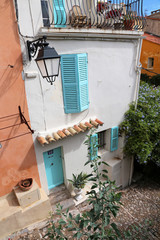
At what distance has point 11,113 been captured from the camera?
16.3 feet

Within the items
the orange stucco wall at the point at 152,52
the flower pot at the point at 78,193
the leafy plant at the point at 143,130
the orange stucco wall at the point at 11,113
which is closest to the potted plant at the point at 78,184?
the flower pot at the point at 78,193

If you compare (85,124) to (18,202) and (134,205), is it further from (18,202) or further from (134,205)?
(134,205)

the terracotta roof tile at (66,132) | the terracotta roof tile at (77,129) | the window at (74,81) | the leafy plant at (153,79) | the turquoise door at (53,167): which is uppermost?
the window at (74,81)

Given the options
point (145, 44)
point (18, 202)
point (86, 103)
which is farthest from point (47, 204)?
point (145, 44)

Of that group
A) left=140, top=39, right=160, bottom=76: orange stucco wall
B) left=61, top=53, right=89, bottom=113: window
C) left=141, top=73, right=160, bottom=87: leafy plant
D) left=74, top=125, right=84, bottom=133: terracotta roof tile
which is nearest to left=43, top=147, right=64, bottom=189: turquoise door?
left=74, top=125, right=84, bottom=133: terracotta roof tile

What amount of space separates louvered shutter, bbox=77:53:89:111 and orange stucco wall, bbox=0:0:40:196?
6.31 feet

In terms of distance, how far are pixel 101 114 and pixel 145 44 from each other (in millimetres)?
12181

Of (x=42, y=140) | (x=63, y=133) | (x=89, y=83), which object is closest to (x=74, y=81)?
(x=89, y=83)

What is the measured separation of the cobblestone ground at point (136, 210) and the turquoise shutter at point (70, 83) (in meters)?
4.05

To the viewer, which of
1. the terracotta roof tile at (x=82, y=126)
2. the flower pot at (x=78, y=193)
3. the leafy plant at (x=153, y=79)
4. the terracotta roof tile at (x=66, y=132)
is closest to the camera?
the terracotta roof tile at (x=66, y=132)

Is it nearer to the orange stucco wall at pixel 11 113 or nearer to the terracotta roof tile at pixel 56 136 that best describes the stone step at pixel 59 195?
the orange stucco wall at pixel 11 113

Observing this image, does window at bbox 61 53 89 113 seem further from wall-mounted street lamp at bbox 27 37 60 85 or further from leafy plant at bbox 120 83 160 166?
leafy plant at bbox 120 83 160 166

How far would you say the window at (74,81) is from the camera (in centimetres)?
544

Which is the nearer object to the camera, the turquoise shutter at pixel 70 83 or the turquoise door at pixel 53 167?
the turquoise shutter at pixel 70 83
